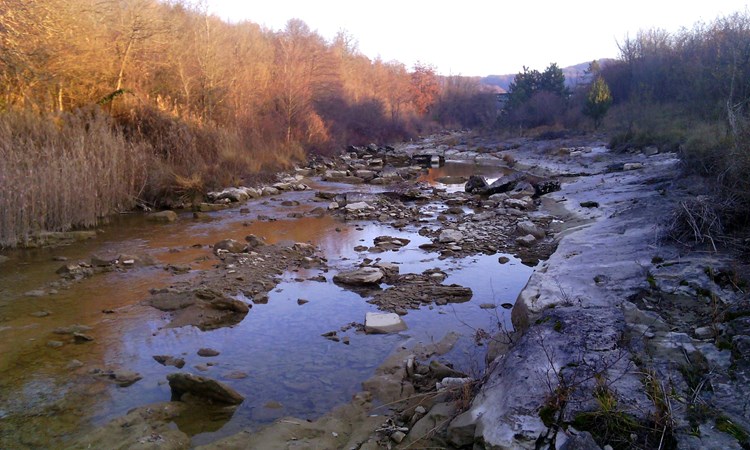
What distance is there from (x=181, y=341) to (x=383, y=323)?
2294 millimetres

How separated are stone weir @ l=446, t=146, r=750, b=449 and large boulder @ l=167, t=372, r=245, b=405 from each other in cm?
206

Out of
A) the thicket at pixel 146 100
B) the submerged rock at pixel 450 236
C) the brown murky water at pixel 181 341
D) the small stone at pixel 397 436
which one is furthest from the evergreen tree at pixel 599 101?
the small stone at pixel 397 436

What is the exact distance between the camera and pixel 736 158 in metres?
5.95

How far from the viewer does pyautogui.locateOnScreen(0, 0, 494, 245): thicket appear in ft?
36.6

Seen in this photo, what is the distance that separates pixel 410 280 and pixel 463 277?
90 cm

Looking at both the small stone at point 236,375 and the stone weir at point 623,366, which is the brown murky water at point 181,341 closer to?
the small stone at point 236,375

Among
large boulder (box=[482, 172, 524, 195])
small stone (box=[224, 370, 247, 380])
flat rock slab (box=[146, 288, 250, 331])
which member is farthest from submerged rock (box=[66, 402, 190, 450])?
large boulder (box=[482, 172, 524, 195])

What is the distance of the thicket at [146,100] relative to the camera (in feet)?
36.6

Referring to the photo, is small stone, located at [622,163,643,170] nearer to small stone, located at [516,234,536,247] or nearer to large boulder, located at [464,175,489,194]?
large boulder, located at [464,175,489,194]

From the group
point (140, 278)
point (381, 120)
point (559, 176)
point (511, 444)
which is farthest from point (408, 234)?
point (381, 120)

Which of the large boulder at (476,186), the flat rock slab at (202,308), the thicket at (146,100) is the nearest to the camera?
the flat rock slab at (202,308)

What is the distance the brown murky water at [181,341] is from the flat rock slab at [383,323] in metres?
0.15

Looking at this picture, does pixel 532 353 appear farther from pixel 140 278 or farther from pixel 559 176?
pixel 559 176

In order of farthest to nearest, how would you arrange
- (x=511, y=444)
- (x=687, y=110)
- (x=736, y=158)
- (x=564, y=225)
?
(x=687, y=110), (x=564, y=225), (x=736, y=158), (x=511, y=444)
